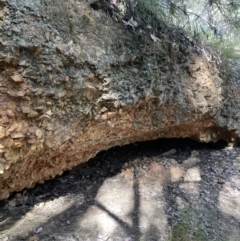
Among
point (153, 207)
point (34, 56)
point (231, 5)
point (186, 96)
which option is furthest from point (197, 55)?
point (34, 56)

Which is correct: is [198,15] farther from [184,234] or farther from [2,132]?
[2,132]

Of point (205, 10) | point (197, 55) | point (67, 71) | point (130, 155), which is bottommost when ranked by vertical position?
point (130, 155)

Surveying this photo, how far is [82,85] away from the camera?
2162mm

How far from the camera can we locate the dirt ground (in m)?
2.52

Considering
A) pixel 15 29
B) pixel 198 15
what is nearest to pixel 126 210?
pixel 15 29

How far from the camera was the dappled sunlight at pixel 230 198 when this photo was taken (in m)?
3.01

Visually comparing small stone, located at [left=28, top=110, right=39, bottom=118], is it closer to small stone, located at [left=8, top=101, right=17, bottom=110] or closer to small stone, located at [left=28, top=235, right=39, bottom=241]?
small stone, located at [left=8, top=101, right=17, bottom=110]

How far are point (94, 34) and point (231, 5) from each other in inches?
79.3

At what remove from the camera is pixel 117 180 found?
3.22 m

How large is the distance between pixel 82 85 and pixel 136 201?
4.40ft

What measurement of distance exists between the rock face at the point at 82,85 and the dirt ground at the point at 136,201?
33 centimetres

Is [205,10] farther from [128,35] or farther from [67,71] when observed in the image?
[67,71]

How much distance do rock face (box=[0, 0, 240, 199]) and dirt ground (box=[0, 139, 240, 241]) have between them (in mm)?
330

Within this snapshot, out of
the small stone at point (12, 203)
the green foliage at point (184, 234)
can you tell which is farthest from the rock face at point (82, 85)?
the green foliage at point (184, 234)
